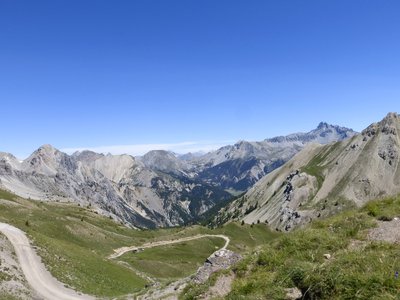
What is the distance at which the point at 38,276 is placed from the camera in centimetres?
5300

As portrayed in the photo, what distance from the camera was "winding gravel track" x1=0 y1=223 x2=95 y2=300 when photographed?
4850cm

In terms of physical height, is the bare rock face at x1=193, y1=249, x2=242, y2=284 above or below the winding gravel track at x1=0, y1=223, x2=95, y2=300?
above

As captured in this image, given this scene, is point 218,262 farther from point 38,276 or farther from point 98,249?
point 98,249

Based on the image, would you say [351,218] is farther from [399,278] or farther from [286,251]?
[399,278]

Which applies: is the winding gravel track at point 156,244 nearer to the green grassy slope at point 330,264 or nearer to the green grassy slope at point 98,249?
the green grassy slope at point 98,249

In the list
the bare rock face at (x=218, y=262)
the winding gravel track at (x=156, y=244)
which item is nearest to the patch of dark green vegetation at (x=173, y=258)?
the winding gravel track at (x=156, y=244)

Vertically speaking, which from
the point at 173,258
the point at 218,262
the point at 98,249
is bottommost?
the point at 173,258

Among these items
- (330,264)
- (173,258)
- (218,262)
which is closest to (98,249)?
(173,258)

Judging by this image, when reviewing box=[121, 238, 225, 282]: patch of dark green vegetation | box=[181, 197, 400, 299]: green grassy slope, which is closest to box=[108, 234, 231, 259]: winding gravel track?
box=[121, 238, 225, 282]: patch of dark green vegetation

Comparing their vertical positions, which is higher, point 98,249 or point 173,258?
point 98,249

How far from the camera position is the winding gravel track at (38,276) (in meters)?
48.5

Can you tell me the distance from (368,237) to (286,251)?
3.98 metres

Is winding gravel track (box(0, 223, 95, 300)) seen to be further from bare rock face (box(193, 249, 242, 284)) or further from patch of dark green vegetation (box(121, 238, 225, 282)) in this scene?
bare rock face (box(193, 249, 242, 284))

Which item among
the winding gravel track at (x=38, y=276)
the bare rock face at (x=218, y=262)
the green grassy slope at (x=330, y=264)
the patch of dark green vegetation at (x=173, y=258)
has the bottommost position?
the patch of dark green vegetation at (x=173, y=258)
